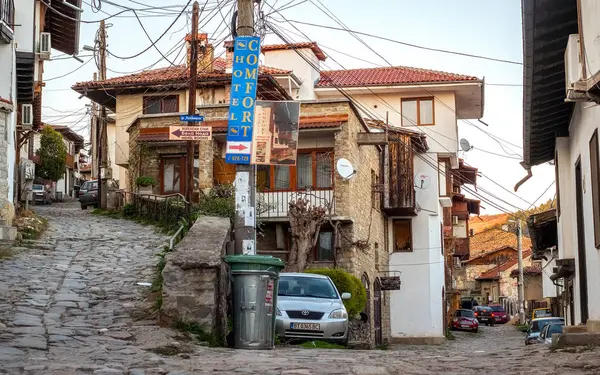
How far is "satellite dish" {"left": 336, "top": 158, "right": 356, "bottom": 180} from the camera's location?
30.3 metres

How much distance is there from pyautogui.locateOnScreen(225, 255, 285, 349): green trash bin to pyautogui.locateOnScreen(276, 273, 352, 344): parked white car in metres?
4.17

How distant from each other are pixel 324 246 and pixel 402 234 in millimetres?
Result: 9127

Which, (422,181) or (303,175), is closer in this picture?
(303,175)

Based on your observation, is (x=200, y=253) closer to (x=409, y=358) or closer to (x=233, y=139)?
(x=233, y=139)

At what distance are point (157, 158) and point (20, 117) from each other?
5482 millimetres

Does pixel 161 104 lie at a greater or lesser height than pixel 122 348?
greater

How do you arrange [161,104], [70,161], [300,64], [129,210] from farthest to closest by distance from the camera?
[70,161] < [300,64] < [161,104] < [129,210]

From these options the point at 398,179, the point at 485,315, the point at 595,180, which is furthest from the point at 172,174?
the point at 485,315

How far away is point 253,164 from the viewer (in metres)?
14.8

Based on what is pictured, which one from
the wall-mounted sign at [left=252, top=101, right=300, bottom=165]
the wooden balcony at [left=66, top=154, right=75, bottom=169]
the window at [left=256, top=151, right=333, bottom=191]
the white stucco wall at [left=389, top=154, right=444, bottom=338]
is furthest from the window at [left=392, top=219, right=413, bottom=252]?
the wooden balcony at [left=66, top=154, right=75, bottom=169]

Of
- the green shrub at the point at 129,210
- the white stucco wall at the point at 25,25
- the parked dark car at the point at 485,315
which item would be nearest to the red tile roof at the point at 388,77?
the green shrub at the point at 129,210

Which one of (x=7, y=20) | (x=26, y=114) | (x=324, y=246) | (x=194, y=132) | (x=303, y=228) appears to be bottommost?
(x=324, y=246)

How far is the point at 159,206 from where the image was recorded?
31.7 metres

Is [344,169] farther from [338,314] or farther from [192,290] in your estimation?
[192,290]
